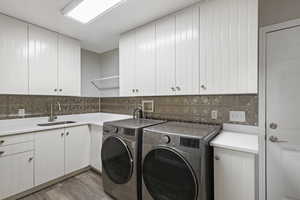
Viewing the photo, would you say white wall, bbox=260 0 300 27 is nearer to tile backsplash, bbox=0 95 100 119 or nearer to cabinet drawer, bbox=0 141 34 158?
cabinet drawer, bbox=0 141 34 158

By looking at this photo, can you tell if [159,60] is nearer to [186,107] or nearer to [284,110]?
[186,107]

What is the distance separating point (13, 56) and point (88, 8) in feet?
4.07

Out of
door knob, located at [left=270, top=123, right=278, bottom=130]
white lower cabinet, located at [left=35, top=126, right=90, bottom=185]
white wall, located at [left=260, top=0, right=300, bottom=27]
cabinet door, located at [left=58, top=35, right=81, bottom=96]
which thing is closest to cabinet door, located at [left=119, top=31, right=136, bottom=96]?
cabinet door, located at [left=58, top=35, right=81, bottom=96]

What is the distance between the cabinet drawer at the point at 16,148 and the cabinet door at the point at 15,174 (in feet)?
0.15

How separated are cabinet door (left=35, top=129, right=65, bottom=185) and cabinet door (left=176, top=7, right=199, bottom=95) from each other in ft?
6.18

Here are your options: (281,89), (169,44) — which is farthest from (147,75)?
(281,89)

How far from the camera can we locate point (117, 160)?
1689mm

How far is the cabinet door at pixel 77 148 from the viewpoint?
218cm

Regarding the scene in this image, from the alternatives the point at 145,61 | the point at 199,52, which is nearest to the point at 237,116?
the point at 199,52

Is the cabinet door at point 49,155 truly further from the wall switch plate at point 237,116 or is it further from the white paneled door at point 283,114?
the white paneled door at point 283,114

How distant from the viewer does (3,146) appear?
1607mm

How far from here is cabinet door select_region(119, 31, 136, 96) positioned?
2225 mm

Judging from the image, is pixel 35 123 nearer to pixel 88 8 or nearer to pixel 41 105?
pixel 41 105

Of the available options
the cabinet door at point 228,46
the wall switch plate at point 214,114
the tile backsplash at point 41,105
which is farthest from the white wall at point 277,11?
the tile backsplash at point 41,105
